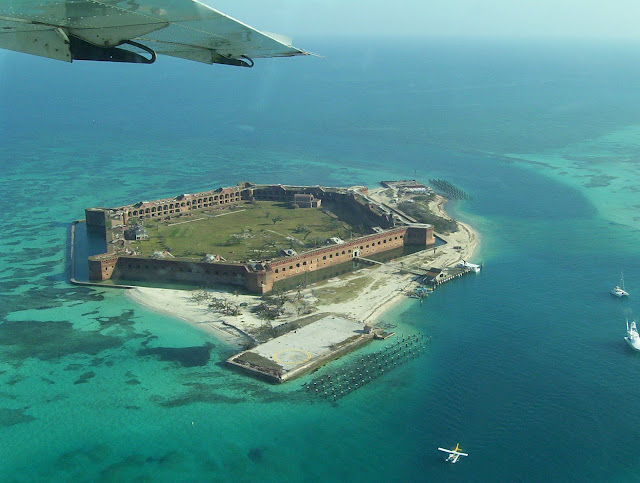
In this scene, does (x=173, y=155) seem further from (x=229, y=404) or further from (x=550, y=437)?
(x=550, y=437)

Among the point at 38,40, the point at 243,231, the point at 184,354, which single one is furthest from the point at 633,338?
the point at 38,40

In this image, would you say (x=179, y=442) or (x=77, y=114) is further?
(x=77, y=114)

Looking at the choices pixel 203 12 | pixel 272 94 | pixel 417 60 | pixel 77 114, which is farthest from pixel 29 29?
pixel 417 60

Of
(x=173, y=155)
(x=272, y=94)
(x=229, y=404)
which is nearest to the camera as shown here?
(x=229, y=404)

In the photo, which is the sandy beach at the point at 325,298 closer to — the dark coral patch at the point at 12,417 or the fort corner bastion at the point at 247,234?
the fort corner bastion at the point at 247,234

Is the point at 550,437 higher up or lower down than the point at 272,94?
lower down
